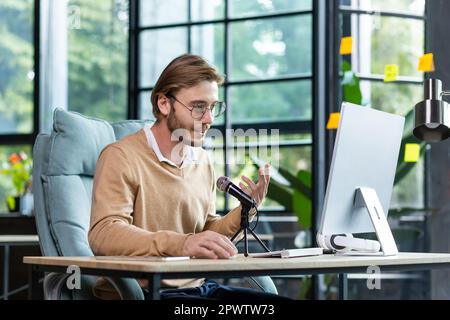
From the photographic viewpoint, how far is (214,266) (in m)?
1.84

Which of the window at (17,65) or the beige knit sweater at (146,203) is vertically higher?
the window at (17,65)

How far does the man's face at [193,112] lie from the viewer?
244 centimetres

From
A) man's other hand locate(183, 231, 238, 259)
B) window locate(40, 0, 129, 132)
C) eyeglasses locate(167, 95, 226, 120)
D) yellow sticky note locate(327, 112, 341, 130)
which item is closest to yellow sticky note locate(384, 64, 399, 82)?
yellow sticky note locate(327, 112, 341, 130)

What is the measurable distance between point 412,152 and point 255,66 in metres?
1.12

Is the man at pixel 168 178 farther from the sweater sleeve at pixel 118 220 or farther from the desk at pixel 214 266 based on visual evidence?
the desk at pixel 214 266

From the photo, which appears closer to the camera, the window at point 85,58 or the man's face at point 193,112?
the man's face at point 193,112

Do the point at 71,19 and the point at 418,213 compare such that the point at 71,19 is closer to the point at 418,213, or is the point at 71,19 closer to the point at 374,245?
the point at 418,213

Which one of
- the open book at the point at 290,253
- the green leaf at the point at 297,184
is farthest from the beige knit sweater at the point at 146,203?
the green leaf at the point at 297,184

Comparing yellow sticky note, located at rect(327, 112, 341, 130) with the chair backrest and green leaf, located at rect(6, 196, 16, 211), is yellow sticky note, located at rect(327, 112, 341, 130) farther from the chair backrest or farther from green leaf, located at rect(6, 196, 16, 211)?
green leaf, located at rect(6, 196, 16, 211)

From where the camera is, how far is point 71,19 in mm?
5652

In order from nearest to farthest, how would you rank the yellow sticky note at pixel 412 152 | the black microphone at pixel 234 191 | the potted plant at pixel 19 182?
the black microphone at pixel 234 191, the yellow sticky note at pixel 412 152, the potted plant at pixel 19 182

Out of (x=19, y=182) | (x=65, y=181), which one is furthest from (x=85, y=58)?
(x=65, y=181)

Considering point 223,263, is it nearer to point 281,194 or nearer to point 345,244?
point 345,244
